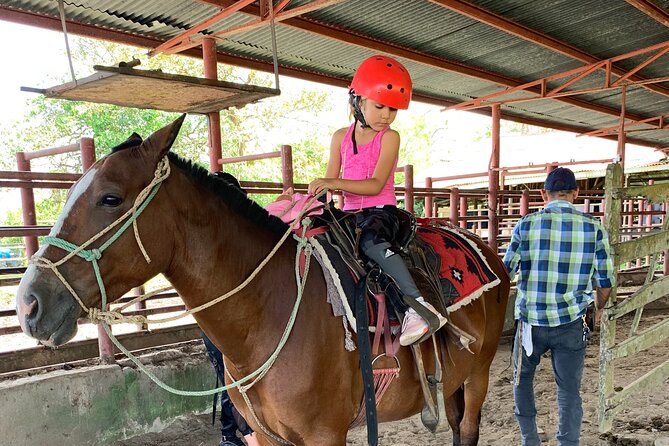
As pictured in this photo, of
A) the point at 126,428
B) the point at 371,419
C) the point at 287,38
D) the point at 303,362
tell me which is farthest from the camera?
the point at 287,38

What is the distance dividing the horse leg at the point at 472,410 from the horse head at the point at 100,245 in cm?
235

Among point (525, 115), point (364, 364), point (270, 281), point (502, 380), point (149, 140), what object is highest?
point (525, 115)

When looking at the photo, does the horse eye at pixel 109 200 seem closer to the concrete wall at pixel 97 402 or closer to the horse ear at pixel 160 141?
the horse ear at pixel 160 141

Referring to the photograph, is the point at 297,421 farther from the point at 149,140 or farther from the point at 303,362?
the point at 149,140

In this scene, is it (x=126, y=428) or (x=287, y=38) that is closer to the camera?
(x=126, y=428)

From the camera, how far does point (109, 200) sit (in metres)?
1.62

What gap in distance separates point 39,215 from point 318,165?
8258 millimetres

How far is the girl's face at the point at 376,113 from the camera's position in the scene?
234cm

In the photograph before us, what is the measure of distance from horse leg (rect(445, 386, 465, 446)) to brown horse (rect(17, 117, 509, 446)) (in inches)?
44.4

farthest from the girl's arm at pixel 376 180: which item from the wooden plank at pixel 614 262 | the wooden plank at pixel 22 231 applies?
the wooden plank at pixel 22 231

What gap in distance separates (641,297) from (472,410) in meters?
1.48

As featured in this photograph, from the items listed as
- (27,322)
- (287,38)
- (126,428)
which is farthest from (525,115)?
(27,322)

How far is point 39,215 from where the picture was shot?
11266 millimetres

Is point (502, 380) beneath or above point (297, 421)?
beneath
